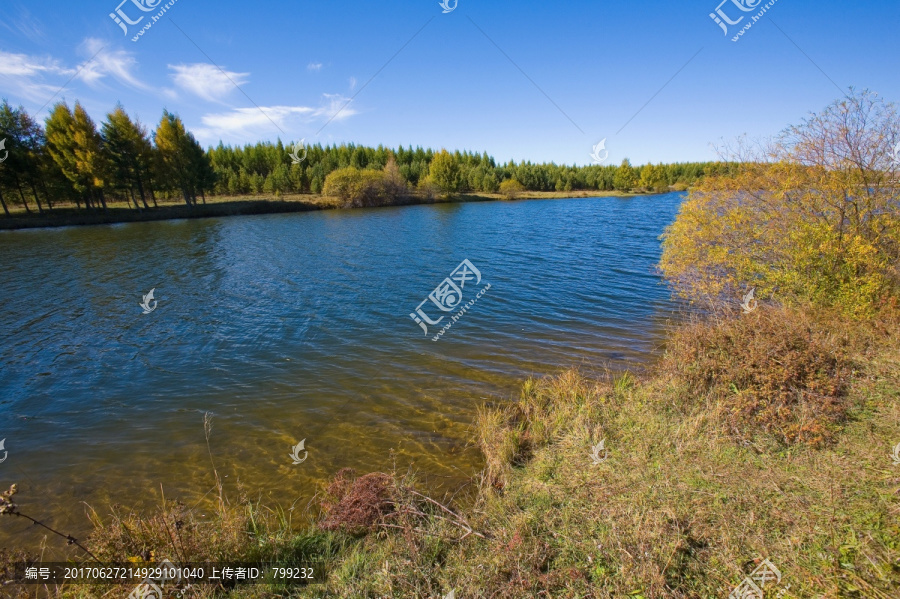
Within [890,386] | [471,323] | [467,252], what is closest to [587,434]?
[890,386]

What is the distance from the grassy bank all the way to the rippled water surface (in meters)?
1.11

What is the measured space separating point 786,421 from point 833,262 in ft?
23.0

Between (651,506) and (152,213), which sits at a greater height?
(152,213)

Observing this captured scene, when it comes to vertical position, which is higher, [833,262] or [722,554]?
[833,262]

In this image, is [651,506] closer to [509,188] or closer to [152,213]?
[152,213]

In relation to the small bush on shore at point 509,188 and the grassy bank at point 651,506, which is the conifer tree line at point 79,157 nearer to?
the grassy bank at point 651,506

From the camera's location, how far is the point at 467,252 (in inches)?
1088

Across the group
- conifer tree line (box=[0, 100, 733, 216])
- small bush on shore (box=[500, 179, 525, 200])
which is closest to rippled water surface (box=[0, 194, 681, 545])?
conifer tree line (box=[0, 100, 733, 216])

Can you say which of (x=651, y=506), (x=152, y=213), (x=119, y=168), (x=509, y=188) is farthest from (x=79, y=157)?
(x=509, y=188)

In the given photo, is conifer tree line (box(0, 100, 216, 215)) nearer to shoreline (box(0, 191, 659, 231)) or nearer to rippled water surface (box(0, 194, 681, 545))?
shoreline (box(0, 191, 659, 231))

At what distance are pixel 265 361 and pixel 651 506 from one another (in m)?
9.83

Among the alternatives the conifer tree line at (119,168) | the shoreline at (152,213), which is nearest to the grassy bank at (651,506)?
the conifer tree line at (119,168)

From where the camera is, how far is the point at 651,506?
175 inches

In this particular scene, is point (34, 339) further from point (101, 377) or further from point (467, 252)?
point (467, 252)
